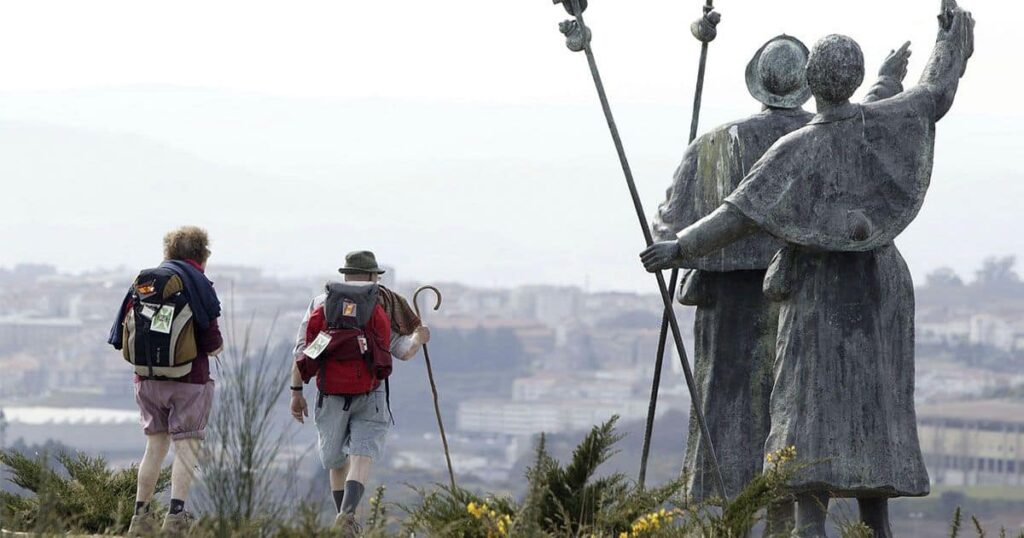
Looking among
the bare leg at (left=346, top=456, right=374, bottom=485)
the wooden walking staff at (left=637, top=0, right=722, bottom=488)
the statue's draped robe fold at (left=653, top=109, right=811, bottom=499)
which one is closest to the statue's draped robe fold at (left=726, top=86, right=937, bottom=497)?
the statue's draped robe fold at (left=653, top=109, right=811, bottom=499)

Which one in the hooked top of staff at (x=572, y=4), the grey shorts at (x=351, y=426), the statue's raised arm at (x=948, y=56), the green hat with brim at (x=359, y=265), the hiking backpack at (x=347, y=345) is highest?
the hooked top of staff at (x=572, y=4)

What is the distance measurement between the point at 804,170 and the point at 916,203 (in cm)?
56

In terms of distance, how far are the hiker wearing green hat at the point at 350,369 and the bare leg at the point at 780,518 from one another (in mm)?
2250

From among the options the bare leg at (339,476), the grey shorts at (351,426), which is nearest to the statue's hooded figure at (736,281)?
the grey shorts at (351,426)

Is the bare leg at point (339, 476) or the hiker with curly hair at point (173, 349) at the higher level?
the hiker with curly hair at point (173, 349)

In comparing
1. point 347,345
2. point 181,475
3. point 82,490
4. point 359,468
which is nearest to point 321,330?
point 347,345

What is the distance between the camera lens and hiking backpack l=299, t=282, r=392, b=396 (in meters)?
12.5

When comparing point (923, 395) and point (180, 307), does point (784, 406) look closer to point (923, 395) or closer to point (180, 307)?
point (180, 307)

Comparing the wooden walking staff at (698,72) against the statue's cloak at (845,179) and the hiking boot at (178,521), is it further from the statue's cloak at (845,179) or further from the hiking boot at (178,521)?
the hiking boot at (178,521)

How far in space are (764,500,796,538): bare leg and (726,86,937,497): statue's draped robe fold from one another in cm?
27

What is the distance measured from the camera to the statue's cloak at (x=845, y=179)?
10.9 metres

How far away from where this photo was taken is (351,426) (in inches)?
502

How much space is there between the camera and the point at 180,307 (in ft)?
38.6

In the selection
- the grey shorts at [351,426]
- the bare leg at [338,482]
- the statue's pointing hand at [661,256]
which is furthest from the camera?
the bare leg at [338,482]
